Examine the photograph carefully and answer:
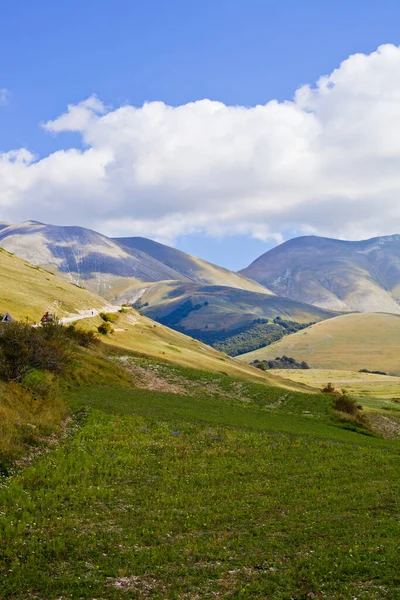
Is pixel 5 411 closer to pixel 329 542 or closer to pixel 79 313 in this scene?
pixel 329 542

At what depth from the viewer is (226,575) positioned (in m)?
15.2

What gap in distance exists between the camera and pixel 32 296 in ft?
344

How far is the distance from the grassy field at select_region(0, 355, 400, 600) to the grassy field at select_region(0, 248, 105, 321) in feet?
184

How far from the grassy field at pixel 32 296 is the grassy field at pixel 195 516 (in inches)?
2207

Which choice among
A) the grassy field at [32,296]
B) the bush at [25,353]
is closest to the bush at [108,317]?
the grassy field at [32,296]

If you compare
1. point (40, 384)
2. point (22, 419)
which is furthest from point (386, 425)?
point (22, 419)

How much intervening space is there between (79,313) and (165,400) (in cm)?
6806

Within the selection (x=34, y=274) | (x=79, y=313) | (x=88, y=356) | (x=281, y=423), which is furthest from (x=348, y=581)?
(x=34, y=274)

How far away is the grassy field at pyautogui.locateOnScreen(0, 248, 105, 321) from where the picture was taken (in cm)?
9000

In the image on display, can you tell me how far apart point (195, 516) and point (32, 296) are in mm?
91568

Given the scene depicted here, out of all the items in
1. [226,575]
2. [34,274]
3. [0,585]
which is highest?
[34,274]

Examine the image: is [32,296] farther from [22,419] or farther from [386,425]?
[22,419]

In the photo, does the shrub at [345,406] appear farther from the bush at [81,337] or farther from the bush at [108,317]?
the bush at [108,317]

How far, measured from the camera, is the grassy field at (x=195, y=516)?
14672 mm
